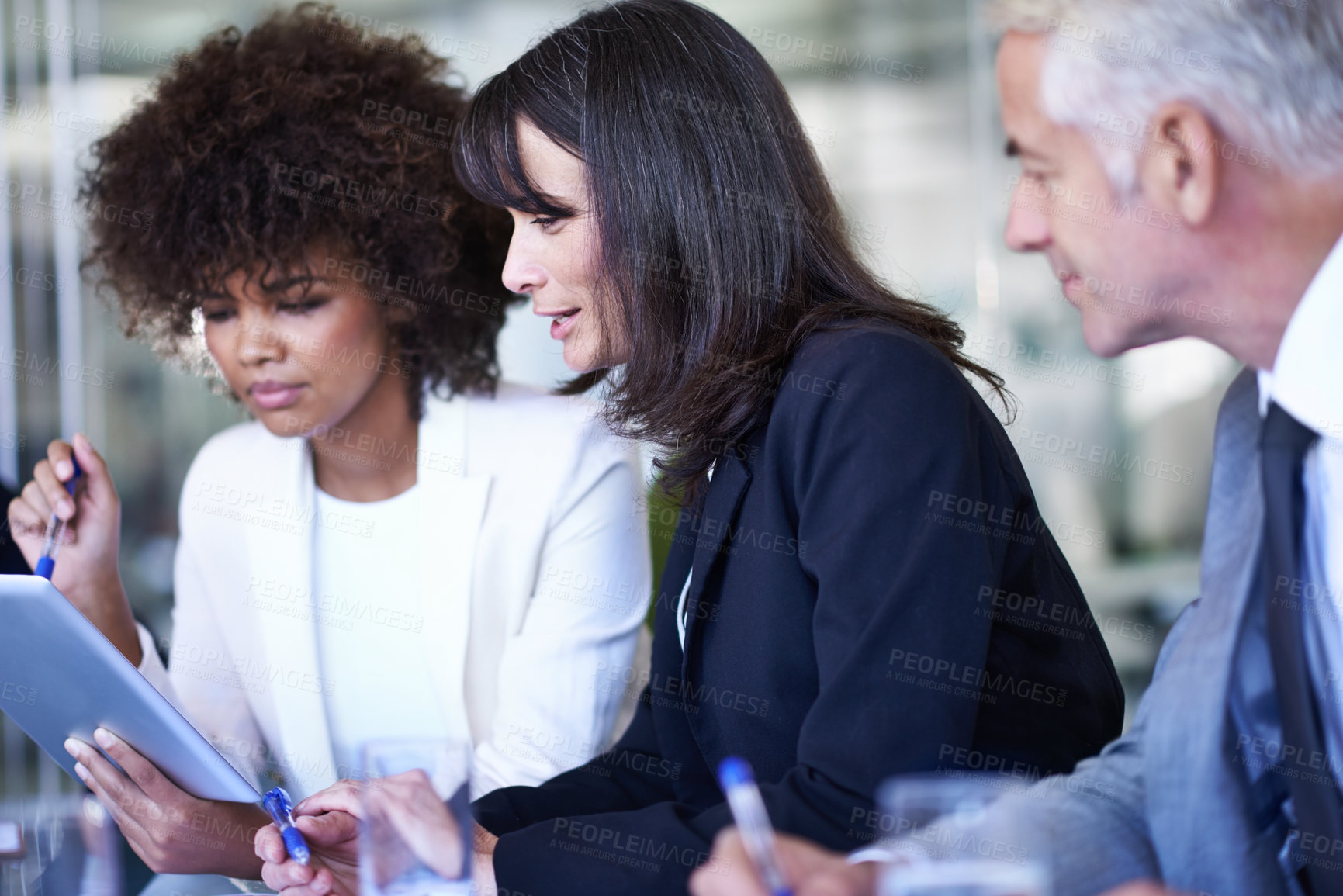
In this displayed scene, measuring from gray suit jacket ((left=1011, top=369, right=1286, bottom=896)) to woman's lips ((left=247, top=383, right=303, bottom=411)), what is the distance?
1.20 metres

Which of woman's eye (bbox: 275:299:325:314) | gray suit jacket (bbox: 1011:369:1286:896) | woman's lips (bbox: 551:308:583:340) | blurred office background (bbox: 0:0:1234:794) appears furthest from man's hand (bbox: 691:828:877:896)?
blurred office background (bbox: 0:0:1234:794)

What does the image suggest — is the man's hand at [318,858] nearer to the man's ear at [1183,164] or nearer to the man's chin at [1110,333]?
the man's chin at [1110,333]

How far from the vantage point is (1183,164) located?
0.87 m

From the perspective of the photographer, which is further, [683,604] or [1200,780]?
[683,604]

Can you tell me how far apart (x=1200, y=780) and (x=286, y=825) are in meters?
0.85

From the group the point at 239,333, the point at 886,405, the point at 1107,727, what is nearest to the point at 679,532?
the point at 886,405

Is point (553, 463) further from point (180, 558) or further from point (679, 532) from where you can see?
point (180, 558)

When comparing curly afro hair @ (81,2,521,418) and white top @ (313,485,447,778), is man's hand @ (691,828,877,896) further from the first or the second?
curly afro hair @ (81,2,521,418)

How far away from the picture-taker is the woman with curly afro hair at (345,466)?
5.67ft

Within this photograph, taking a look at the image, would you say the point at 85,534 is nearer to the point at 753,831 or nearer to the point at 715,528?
the point at 715,528

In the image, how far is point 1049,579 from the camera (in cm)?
118

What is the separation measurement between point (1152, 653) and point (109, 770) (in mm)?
3365

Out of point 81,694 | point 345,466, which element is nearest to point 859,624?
point 81,694

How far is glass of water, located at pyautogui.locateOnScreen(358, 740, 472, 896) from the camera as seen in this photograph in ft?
2.58
